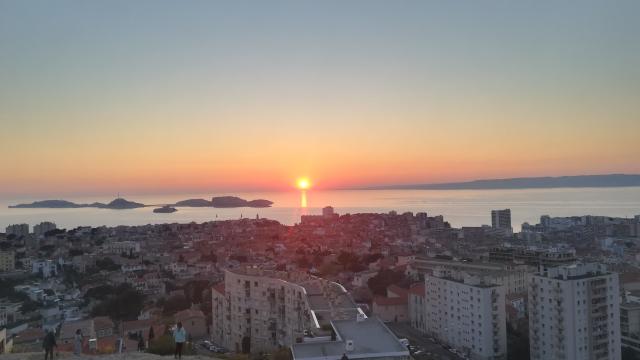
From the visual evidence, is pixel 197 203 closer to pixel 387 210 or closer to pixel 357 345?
pixel 387 210

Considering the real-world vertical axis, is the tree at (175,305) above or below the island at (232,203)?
below

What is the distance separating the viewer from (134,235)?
49562mm

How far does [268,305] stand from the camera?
1245 centimetres

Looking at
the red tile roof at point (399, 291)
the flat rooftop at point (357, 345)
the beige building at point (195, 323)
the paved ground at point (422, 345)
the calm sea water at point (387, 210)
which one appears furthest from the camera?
the calm sea water at point (387, 210)

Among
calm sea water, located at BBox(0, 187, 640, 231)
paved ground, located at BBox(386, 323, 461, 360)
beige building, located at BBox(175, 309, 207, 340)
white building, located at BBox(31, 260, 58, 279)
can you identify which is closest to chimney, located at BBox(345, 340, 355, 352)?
paved ground, located at BBox(386, 323, 461, 360)

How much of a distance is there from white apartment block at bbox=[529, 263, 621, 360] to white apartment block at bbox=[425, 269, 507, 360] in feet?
4.19

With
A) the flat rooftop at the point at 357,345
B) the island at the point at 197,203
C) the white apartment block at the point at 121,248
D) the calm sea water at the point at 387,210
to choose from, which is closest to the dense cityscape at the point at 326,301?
the flat rooftop at the point at 357,345

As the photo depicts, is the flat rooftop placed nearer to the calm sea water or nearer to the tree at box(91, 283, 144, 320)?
the tree at box(91, 283, 144, 320)

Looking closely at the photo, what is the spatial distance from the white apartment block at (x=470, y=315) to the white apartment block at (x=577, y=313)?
128 centimetres

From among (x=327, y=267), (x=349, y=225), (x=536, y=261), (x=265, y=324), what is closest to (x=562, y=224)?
(x=349, y=225)

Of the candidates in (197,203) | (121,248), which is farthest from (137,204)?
(121,248)

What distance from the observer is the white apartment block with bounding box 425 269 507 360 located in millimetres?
15305

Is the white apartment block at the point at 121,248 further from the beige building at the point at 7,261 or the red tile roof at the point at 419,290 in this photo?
the red tile roof at the point at 419,290

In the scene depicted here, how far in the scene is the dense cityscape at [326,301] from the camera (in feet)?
34.9
